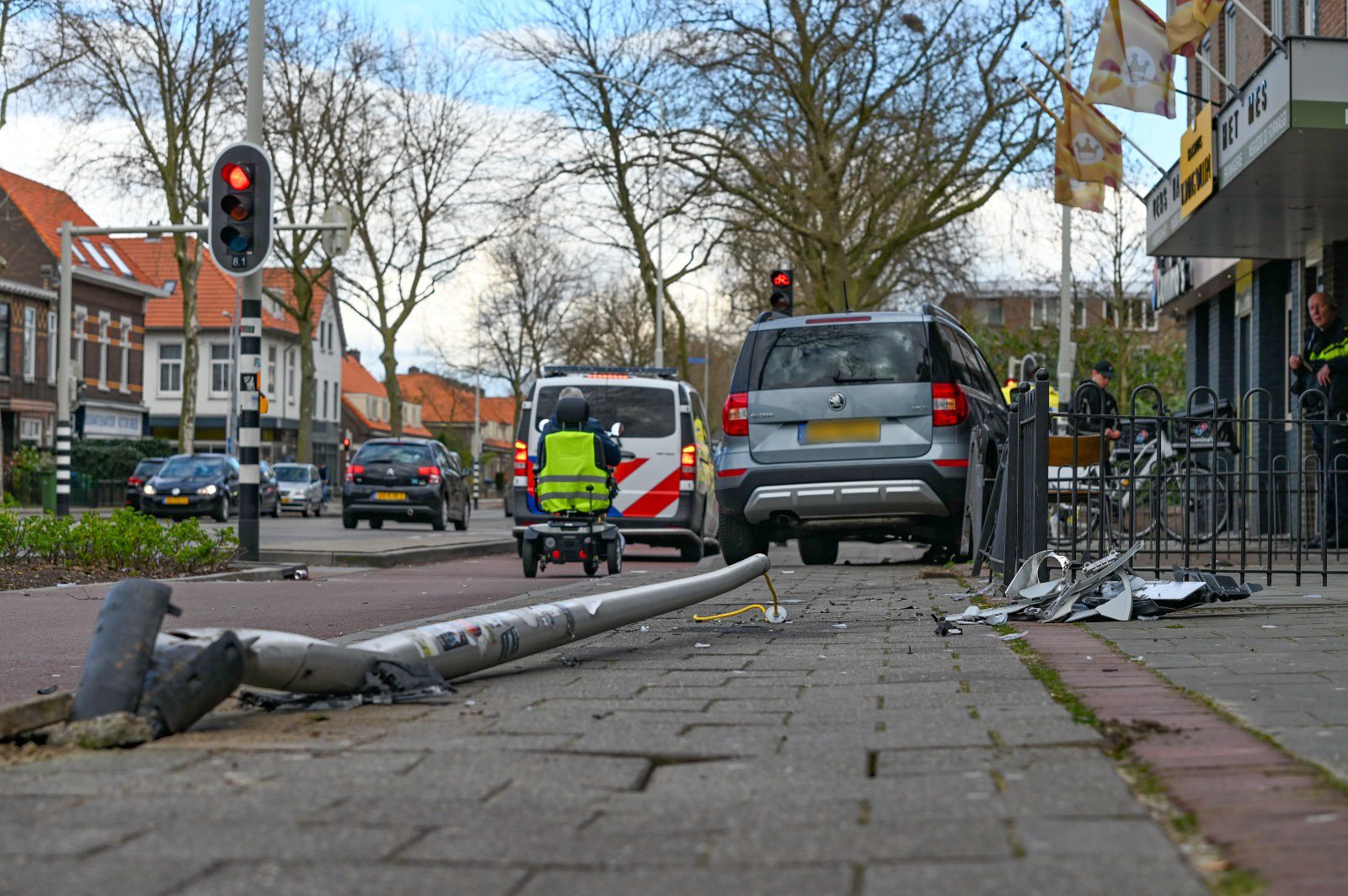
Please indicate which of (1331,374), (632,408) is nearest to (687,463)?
(632,408)

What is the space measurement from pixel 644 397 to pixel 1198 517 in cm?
788

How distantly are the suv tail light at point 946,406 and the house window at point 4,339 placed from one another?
137ft

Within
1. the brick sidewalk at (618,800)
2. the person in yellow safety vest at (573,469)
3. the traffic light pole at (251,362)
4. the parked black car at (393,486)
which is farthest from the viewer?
the parked black car at (393,486)

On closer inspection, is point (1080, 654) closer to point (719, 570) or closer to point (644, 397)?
point (719, 570)

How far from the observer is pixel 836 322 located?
12.7 metres

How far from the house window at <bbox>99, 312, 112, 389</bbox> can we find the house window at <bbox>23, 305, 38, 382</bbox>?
6285mm

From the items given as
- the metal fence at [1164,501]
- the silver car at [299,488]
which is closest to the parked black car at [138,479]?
the silver car at [299,488]

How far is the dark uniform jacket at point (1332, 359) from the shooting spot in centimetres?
1277

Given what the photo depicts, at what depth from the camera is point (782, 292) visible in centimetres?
1941

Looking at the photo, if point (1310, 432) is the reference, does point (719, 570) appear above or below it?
below

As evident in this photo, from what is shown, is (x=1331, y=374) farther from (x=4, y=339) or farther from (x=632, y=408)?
(x=4, y=339)

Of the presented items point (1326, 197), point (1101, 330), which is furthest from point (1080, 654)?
point (1101, 330)

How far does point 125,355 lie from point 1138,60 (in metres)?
48.3

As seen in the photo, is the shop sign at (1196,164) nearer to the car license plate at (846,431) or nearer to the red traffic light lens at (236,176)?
the car license plate at (846,431)
